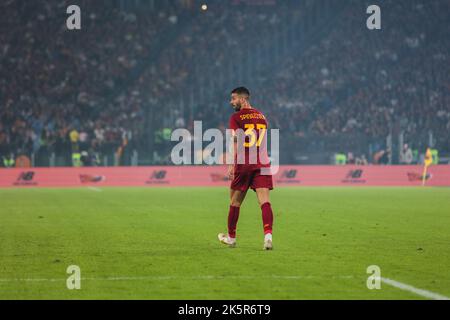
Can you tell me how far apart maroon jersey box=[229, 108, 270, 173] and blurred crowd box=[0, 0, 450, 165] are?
2912cm

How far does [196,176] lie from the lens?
133 feet

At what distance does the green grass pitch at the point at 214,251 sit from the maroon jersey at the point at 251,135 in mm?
1263

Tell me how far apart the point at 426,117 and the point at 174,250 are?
34411 millimetres

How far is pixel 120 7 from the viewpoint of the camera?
53.8 meters

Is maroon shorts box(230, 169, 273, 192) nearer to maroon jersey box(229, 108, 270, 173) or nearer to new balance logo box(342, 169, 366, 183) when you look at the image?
maroon jersey box(229, 108, 270, 173)

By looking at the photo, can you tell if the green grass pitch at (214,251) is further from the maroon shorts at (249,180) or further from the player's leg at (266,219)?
the maroon shorts at (249,180)

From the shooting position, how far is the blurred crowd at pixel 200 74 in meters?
45.2

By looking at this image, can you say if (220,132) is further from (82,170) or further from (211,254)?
(211,254)

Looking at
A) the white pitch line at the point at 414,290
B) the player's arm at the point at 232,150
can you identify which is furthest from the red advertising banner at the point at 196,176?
the white pitch line at the point at 414,290

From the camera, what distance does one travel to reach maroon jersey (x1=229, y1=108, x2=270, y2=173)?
13.1 m

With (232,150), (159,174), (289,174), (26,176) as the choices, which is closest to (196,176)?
(159,174)

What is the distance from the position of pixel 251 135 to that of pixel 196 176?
27.4m

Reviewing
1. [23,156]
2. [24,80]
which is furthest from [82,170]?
[24,80]

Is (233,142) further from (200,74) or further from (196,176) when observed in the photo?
(200,74)
